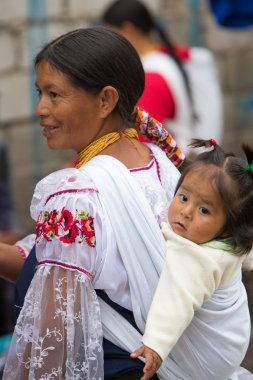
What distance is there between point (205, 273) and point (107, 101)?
1.82ft

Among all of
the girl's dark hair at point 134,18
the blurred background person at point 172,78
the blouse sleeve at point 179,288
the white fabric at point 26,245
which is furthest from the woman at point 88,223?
the girl's dark hair at point 134,18

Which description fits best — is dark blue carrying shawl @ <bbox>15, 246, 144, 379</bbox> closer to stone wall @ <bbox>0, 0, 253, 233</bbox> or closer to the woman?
the woman

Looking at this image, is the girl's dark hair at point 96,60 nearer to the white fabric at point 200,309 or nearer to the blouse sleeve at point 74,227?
the blouse sleeve at point 74,227

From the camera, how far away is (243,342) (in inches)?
94.4

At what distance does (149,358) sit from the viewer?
7.16 ft

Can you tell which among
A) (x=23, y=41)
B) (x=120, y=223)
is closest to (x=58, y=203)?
(x=120, y=223)

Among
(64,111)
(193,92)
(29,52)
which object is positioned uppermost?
(64,111)

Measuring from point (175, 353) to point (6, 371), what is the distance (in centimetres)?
45

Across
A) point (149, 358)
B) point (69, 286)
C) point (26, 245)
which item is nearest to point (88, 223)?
point (69, 286)

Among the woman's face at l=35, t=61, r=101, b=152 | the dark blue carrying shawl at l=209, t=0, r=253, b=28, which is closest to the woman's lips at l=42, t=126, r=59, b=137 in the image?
the woman's face at l=35, t=61, r=101, b=152

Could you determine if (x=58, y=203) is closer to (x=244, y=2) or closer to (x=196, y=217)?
(x=196, y=217)

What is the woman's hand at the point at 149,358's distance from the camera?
2.18 m

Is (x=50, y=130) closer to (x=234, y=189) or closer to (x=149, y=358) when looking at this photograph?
(x=234, y=189)

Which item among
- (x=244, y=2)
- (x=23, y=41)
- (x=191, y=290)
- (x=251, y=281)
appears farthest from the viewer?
(x=23, y=41)
